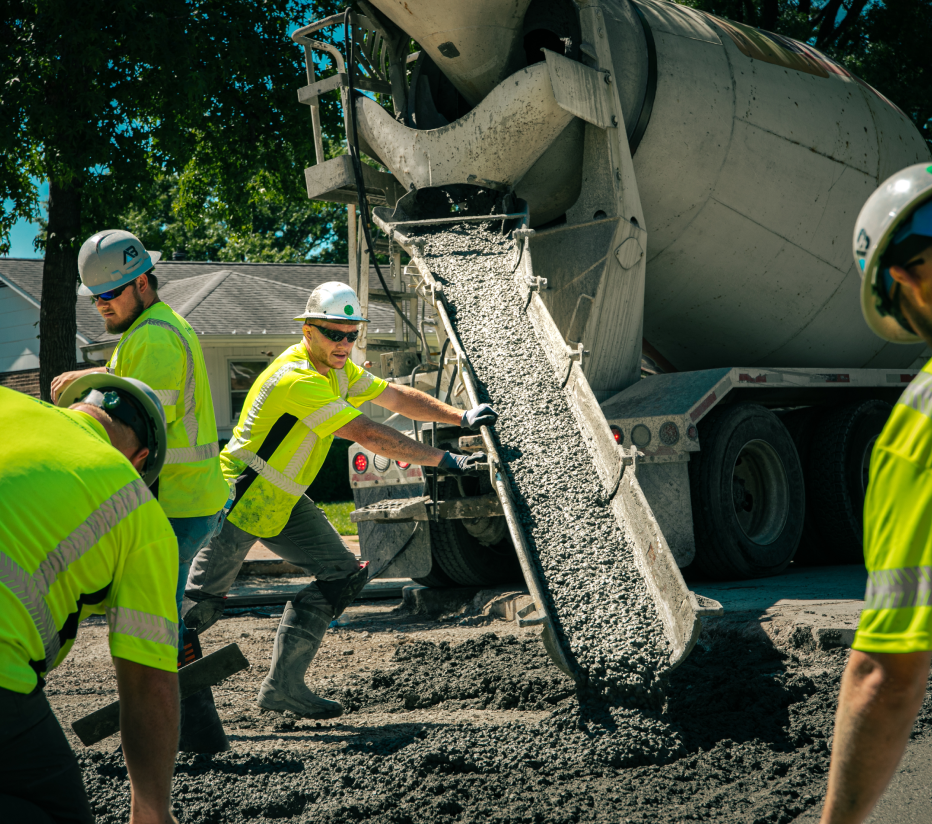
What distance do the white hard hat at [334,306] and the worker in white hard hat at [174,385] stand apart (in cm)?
69

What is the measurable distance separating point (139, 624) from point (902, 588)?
1325mm

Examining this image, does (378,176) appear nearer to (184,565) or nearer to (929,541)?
(184,565)

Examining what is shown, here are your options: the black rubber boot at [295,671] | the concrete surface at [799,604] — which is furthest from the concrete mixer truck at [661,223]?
the black rubber boot at [295,671]

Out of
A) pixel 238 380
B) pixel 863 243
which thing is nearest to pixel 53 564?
pixel 863 243

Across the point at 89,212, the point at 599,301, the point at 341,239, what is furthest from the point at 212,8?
the point at 341,239

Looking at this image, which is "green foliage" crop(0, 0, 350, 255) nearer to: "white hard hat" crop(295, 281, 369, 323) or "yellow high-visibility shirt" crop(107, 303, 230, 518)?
"white hard hat" crop(295, 281, 369, 323)

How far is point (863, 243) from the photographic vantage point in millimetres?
1737

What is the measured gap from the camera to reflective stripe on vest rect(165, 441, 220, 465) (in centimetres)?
379

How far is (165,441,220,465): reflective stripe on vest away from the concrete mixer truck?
193 cm

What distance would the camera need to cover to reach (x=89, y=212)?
9664mm

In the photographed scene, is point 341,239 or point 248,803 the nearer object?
point 248,803

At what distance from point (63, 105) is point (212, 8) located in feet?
6.03

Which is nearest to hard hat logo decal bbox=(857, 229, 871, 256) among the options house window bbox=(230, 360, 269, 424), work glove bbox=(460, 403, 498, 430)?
work glove bbox=(460, 403, 498, 430)

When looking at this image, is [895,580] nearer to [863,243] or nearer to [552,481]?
[863,243]
